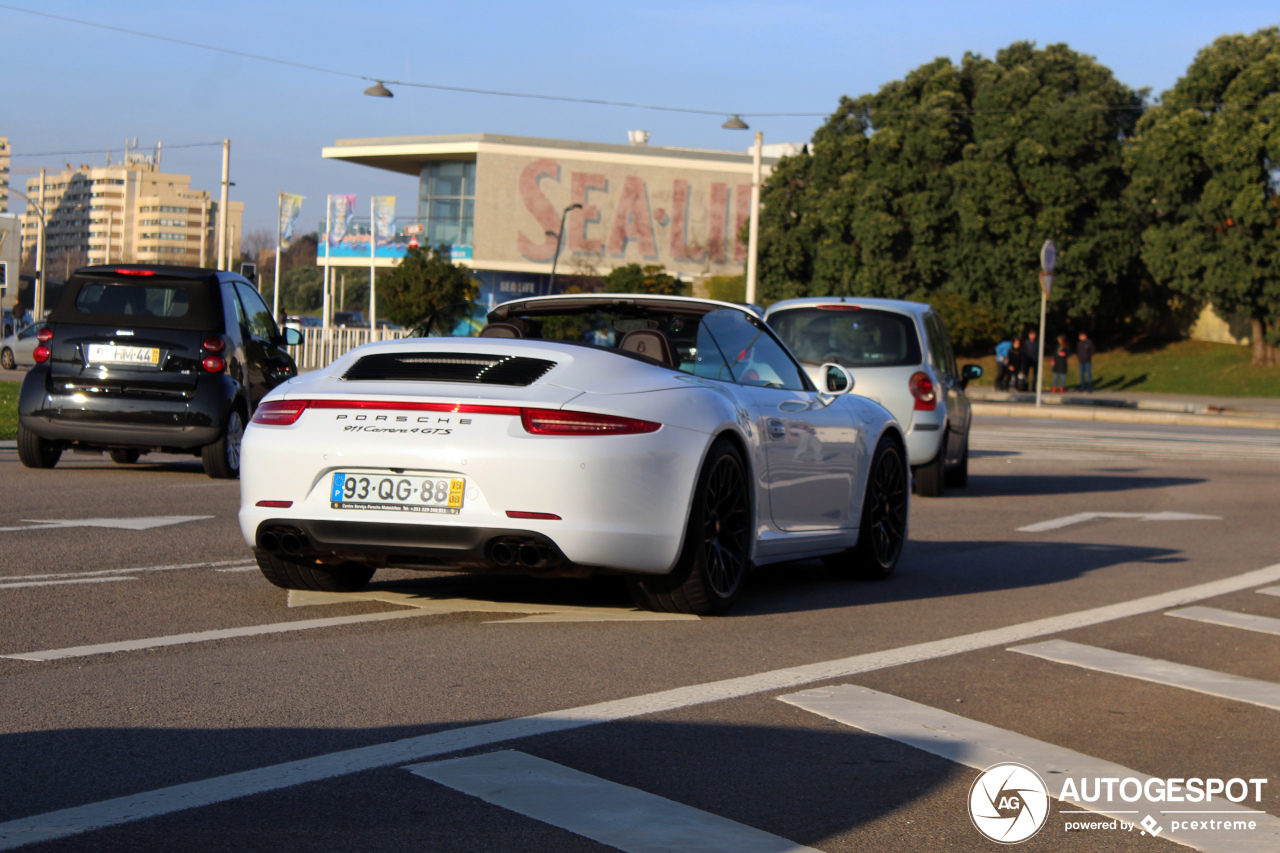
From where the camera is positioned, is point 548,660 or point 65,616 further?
point 65,616

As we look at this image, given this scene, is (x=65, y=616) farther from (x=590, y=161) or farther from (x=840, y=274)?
(x=590, y=161)

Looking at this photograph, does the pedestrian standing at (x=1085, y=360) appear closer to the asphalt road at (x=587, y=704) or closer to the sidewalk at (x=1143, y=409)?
the sidewalk at (x=1143, y=409)

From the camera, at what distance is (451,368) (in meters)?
6.42

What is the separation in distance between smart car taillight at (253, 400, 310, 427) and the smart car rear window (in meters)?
6.67

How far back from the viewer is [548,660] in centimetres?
566

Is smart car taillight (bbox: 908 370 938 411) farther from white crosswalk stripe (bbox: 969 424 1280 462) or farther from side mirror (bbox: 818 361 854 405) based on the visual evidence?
white crosswalk stripe (bbox: 969 424 1280 462)

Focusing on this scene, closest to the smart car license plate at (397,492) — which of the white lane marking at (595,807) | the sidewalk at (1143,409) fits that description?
the white lane marking at (595,807)

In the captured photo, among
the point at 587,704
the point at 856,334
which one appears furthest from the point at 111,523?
the point at 856,334

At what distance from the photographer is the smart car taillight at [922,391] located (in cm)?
1429

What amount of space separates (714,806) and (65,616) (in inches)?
137

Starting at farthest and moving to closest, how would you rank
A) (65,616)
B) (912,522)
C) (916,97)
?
(916,97)
(912,522)
(65,616)

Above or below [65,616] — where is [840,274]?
above

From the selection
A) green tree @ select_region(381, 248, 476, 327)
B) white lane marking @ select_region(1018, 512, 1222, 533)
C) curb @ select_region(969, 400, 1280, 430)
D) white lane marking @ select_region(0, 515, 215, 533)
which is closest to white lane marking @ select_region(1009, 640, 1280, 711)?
white lane marking @ select_region(0, 515, 215, 533)

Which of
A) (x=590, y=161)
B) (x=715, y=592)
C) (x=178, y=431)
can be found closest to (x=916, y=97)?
(x=590, y=161)
